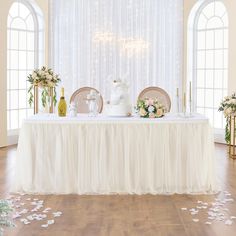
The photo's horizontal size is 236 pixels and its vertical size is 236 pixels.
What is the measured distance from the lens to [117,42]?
30.7ft

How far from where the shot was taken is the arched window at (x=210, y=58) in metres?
9.33

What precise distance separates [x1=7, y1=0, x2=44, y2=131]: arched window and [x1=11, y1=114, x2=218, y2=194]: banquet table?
13.4 feet

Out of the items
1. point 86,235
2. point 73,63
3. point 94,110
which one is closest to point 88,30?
point 73,63

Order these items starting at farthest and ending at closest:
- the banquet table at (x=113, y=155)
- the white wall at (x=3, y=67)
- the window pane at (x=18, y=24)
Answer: the window pane at (x=18, y=24) < the white wall at (x=3, y=67) < the banquet table at (x=113, y=155)

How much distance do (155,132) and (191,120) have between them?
16.0 inches

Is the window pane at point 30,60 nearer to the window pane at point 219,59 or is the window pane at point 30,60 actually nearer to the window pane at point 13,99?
the window pane at point 13,99

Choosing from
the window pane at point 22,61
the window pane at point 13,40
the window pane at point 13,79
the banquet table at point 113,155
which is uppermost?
the window pane at point 13,40

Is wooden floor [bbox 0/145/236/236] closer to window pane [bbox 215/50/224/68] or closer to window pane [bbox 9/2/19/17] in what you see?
window pane [bbox 215/50/224/68]

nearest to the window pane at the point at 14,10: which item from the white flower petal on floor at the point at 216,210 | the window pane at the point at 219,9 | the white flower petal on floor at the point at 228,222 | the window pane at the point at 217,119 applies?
the window pane at the point at 219,9

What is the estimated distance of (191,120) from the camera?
209 inches

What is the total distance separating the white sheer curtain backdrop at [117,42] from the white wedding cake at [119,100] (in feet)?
12.4

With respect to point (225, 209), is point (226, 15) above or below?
above

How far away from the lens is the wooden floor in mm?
3996

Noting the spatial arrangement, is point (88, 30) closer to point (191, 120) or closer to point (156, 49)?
point (156, 49)
